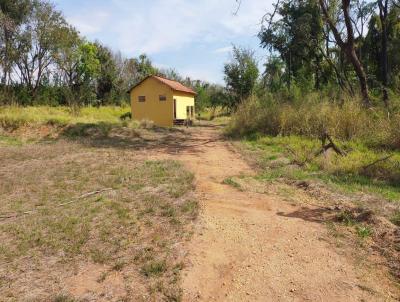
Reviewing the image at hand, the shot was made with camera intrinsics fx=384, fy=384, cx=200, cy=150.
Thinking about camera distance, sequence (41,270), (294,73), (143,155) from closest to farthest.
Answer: (41,270), (143,155), (294,73)

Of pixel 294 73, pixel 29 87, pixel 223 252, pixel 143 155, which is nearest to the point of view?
pixel 223 252

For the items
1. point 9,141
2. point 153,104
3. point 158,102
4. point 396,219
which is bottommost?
point 396,219

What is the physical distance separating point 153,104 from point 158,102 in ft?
1.17

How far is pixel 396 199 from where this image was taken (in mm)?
5617

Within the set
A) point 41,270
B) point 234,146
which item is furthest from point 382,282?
point 234,146

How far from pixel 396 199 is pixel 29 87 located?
76.0ft

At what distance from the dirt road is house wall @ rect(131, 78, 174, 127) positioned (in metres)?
17.0

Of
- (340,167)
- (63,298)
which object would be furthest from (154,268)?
(340,167)

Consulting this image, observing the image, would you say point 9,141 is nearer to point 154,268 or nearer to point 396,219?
point 154,268

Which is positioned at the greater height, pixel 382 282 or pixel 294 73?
pixel 294 73

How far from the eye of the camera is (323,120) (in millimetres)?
11562

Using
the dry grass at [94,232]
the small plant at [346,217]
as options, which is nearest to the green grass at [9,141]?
the dry grass at [94,232]

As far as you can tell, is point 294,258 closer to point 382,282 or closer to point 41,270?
point 382,282

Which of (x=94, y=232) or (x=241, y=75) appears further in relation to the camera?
(x=241, y=75)
